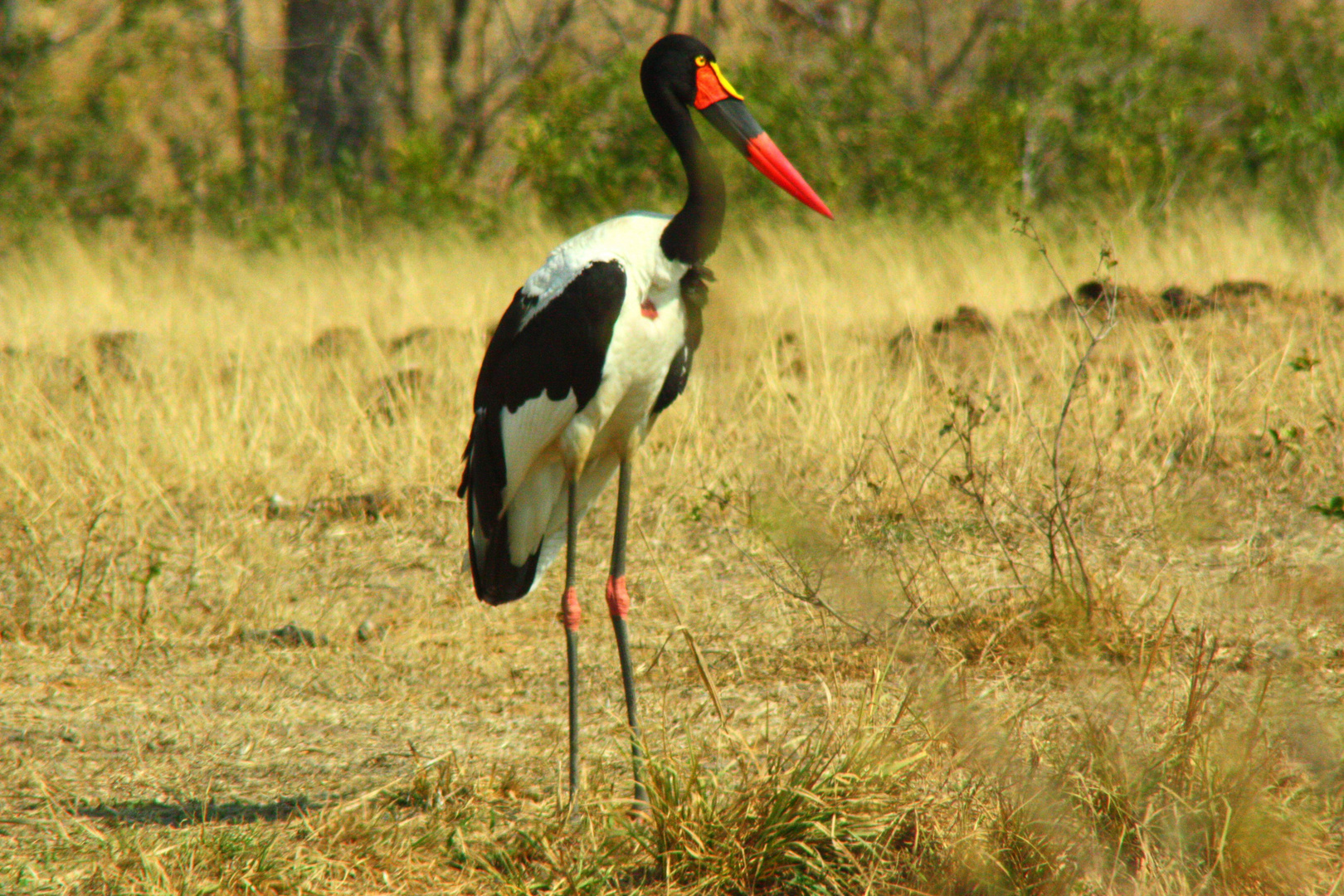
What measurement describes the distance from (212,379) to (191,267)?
12.0 ft

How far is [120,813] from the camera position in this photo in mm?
2576

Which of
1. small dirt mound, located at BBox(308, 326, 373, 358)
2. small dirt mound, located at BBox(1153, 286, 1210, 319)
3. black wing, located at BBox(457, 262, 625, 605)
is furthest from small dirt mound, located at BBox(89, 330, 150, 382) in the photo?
small dirt mound, located at BBox(1153, 286, 1210, 319)

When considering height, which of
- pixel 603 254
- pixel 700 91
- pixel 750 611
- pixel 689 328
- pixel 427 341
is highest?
pixel 700 91

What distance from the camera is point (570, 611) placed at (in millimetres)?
3010

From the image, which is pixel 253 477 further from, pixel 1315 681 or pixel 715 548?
pixel 1315 681

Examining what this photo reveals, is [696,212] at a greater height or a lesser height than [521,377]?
greater

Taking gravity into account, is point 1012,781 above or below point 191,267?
above

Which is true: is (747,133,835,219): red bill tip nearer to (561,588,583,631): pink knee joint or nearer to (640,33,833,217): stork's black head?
(640,33,833,217): stork's black head

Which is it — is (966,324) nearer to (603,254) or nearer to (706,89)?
(706,89)

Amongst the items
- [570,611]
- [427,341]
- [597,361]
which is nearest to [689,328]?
[597,361]

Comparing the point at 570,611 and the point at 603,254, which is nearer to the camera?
the point at 603,254

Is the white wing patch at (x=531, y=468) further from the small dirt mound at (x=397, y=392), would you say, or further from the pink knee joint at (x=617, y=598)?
the small dirt mound at (x=397, y=392)

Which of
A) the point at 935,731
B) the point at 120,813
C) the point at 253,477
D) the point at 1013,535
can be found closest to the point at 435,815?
the point at 120,813

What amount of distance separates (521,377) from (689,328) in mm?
346
